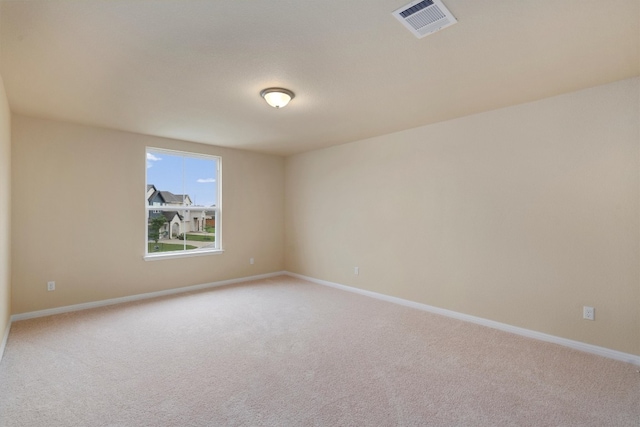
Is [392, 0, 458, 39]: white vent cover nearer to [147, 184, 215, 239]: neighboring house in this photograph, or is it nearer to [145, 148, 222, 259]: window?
[145, 148, 222, 259]: window

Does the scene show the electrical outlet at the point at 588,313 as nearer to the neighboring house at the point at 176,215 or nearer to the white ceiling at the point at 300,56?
the white ceiling at the point at 300,56

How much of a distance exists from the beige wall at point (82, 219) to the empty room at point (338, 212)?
0.08 ft

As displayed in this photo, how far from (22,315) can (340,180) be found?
4.53 m

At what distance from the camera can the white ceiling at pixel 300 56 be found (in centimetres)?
176

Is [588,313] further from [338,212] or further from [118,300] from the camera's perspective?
[118,300]

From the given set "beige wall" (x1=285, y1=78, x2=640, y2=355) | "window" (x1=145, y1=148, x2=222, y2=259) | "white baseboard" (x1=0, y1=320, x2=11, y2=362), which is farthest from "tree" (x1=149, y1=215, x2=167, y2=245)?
"beige wall" (x1=285, y1=78, x2=640, y2=355)

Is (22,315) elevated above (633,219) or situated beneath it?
situated beneath

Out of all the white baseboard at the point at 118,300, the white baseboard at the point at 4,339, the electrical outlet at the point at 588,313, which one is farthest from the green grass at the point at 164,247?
the electrical outlet at the point at 588,313

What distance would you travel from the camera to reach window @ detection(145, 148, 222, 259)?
466cm

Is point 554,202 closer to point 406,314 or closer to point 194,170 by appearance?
point 406,314

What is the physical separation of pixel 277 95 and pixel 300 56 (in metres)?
0.60

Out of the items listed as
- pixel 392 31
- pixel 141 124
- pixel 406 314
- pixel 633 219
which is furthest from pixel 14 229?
pixel 633 219

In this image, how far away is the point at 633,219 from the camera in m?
2.62

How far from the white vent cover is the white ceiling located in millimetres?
50
